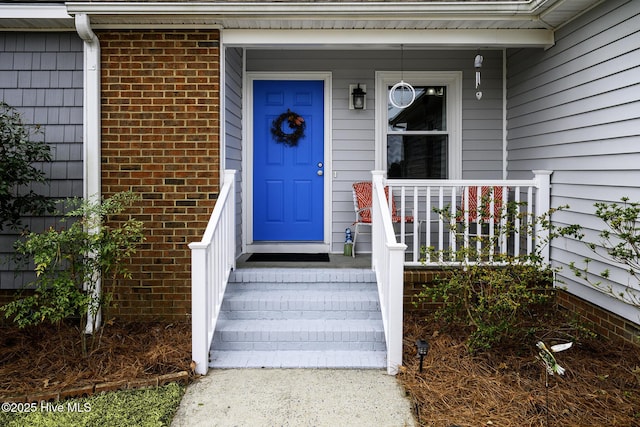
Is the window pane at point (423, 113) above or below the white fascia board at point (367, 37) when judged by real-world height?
below

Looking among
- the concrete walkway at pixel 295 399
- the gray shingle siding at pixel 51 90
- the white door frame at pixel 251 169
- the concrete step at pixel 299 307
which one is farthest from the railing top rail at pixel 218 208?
the gray shingle siding at pixel 51 90

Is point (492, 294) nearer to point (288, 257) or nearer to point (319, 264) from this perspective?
point (319, 264)

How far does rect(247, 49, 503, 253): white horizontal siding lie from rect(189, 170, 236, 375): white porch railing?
1.85 m

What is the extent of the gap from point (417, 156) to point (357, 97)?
0.99 metres

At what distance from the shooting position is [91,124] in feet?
14.5

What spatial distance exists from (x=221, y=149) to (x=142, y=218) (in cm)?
93

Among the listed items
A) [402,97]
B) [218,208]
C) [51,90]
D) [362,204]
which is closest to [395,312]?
[218,208]

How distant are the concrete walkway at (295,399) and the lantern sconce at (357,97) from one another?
3.17 m

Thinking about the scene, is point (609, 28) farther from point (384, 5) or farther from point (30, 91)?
point (30, 91)

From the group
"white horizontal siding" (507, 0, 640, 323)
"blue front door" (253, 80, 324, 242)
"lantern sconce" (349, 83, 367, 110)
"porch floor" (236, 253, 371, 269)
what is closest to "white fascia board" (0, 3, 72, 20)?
"blue front door" (253, 80, 324, 242)

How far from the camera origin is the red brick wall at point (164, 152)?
14.7ft

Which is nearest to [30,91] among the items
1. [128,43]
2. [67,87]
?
[67,87]

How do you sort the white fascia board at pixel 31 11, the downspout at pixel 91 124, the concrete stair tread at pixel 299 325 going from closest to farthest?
the concrete stair tread at pixel 299 325 → the white fascia board at pixel 31 11 → the downspout at pixel 91 124

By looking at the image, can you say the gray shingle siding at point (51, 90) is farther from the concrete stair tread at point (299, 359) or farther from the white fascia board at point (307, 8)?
the concrete stair tread at point (299, 359)
